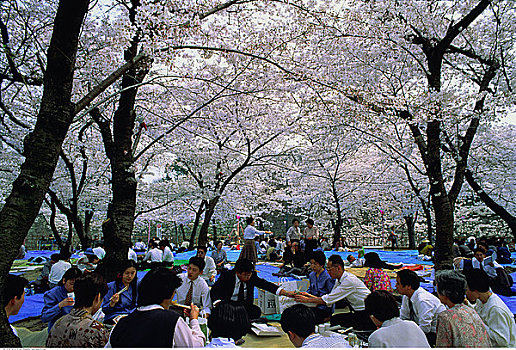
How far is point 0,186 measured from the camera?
55.5 ft

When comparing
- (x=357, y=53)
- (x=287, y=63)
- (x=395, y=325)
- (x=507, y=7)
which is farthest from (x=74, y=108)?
(x=507, y=7)

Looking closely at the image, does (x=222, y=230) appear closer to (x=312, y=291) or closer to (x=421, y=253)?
(x=421, y=253)

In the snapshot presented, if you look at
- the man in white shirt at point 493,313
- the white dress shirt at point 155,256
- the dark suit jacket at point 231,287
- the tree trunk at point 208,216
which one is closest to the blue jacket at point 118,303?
the dark suit jacket at point 231,287

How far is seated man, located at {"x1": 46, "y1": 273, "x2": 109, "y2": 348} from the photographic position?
267 cm

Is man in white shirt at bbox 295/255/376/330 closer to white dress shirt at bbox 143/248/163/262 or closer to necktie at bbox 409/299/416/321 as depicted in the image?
necktie at bbox 409/299/416/321

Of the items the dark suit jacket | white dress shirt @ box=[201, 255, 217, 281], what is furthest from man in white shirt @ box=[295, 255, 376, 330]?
white dress shirt @ box=[201, 255, 217, 281]

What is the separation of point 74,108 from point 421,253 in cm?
1453

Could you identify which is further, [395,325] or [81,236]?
[81,236]

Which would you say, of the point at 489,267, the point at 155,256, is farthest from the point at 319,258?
the point at 155,256

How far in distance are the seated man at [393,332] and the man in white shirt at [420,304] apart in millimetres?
1186

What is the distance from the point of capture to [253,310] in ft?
16.8

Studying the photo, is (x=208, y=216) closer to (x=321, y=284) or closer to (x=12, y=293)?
(x=321, y=284)

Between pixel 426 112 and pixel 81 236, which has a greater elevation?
pixel 426 112

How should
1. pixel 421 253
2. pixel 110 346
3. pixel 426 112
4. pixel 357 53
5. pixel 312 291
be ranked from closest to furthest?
pixel 110 346
pixel 312 291
pixel 426 112
pixel 357 53
pixel 421 253
